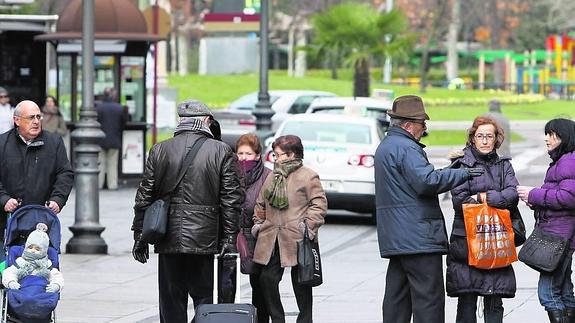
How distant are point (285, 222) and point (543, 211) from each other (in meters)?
1.77

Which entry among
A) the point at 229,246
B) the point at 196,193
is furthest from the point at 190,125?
the point at 229,246

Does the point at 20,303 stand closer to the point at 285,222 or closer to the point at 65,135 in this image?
the point at 285,222

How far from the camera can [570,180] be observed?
960 cm

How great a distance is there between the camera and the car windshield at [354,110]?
23688 mm

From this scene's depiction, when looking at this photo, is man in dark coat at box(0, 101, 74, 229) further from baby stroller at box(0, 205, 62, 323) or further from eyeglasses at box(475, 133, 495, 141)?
eyeglasses at box(475, 133, 495, 141)

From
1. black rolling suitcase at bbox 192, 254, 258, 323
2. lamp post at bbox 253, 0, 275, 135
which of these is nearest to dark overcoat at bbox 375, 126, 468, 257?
black rolling suitcase at bbox 192, 254, 258, 323

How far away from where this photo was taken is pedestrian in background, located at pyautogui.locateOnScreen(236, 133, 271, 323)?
33.2 ft

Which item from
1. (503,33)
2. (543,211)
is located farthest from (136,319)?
(503,33)

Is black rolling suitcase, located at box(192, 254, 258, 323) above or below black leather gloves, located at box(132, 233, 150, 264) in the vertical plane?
below

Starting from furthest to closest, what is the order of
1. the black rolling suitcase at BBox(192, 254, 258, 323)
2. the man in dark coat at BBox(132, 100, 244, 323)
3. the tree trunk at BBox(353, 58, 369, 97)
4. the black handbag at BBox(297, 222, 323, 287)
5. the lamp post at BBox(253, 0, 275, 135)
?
the tree trunk at BBox(353, 58, 369, 97)
the lamp post at BBox(253, 0, 275, 135)
the black handbag at BBox(297, 222, 323, 287)
the man in dark coat at BBox(132, 100, 244, 323)
the black rolling suitcase at BBox(192, 254, 258, 323)

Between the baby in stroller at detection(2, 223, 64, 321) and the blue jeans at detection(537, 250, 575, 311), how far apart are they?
10.8 ft

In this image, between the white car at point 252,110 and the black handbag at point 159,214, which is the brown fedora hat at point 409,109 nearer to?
the black handbag at point 159,214

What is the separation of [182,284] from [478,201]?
6.50 ft

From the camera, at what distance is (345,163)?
18.8m
